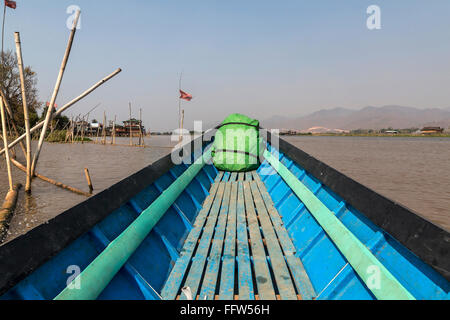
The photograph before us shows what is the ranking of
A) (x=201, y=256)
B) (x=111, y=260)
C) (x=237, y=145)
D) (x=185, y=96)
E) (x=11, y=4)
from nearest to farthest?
(x=111, y=260) → (x=201, y=256) → (x=237, y=145) → (x=11, y=4) → (x=185, y=96)

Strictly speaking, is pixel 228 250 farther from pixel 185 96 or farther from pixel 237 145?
pixel 185 96

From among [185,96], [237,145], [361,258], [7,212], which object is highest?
[185,96]

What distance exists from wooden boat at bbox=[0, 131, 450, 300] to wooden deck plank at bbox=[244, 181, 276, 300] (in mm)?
14

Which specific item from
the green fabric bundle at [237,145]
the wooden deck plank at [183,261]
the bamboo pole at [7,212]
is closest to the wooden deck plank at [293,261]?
the wooden deck plank at [183,261]

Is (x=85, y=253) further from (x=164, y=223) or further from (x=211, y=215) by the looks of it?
(x=211, y=215)

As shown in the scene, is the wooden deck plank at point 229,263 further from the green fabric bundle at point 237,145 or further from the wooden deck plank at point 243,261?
the green fabric bundle at point 237,145

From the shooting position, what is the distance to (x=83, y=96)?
777 cm

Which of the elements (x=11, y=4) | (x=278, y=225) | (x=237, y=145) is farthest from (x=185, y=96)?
(x=278, y=225)

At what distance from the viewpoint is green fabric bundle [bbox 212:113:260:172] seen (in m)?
7.16

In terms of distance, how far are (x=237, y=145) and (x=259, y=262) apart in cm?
455

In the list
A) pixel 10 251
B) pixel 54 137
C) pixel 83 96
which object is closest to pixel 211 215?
pixel 10 251

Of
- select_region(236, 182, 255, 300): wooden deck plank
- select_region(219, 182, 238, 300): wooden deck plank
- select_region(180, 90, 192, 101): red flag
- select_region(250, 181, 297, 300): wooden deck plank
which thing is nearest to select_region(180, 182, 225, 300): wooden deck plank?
select_region(219, 182, 238, 300): wooden deck plank

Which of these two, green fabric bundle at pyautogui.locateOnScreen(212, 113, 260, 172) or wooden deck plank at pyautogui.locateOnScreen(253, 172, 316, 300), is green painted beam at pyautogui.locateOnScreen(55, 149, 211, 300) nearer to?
wooden deck plank at pyautogui.locateOnScreen(253, 172, 316, 300)

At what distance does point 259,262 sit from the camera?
112 inches
